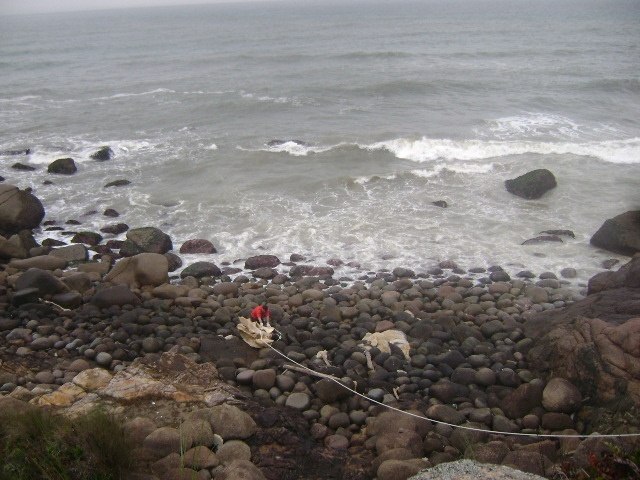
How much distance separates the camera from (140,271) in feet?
40.2

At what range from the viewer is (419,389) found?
27.9ft

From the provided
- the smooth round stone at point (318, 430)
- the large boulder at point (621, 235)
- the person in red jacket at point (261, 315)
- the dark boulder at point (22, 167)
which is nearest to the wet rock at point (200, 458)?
the smooth round stone at point (318, 430)

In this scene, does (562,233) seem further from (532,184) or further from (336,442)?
(336,442)

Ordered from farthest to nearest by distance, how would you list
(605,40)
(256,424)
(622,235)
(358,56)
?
(605,40) → (358,56) → (622,235) → (256,424)

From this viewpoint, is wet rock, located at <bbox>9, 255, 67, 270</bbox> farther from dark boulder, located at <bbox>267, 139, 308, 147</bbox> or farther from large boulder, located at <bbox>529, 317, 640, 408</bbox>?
dark boulder, located at <bbox>267, 139, 308, 147</bbox>

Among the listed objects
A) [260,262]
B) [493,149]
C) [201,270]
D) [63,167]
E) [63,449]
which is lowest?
[260,262]

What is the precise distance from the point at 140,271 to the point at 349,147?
11.7 metres

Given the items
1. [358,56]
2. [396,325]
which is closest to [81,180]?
[396,325]

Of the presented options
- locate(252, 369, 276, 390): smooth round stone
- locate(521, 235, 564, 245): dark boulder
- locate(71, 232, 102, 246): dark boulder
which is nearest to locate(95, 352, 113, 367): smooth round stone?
locate(252, 369, 276, 390): smooth round stone

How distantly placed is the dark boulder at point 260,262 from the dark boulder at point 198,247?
1303mm

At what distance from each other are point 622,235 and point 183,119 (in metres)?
20.4

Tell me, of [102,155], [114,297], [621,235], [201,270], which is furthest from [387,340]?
[102,155]

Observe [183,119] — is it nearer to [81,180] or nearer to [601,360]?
[81,180]

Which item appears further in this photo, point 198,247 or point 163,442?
point 198,247
